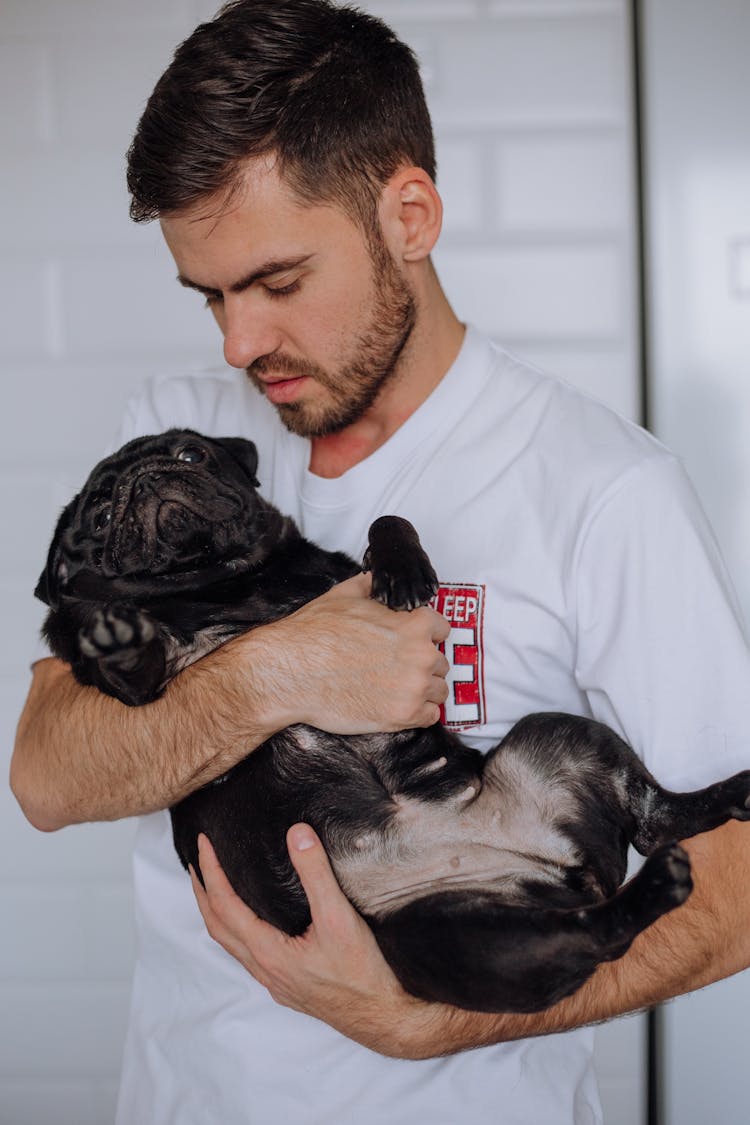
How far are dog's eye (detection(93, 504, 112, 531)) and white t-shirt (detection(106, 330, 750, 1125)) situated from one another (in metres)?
0.41

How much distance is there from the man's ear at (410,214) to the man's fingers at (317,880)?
0.98m

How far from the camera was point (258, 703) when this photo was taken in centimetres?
164

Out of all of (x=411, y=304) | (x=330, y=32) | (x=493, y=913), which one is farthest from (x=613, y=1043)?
(x=330, y=32)

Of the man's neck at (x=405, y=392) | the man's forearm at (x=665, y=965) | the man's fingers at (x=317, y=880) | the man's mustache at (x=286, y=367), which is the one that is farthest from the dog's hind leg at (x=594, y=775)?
the man's mustache at (x=286, y=367)

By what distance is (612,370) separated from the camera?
9.20 feet

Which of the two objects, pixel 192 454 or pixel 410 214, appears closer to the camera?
pixel 410 214

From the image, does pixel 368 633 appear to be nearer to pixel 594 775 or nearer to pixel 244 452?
pixel 594 775

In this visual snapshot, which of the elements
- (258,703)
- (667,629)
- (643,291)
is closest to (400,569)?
(258,703)

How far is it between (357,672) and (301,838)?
26 cm

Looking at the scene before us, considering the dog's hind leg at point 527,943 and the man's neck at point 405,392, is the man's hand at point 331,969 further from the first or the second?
the man's neck at point 405,392

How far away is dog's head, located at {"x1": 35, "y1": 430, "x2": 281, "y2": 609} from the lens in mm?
1945

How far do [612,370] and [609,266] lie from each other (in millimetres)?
265

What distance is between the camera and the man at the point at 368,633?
161 cm

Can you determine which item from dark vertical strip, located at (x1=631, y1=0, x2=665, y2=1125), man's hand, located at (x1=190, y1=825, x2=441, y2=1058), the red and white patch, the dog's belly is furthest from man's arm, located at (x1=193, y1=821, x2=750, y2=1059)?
dark vertical strip, located at (x1=631, y1=0, x2=665, y2=1125)
